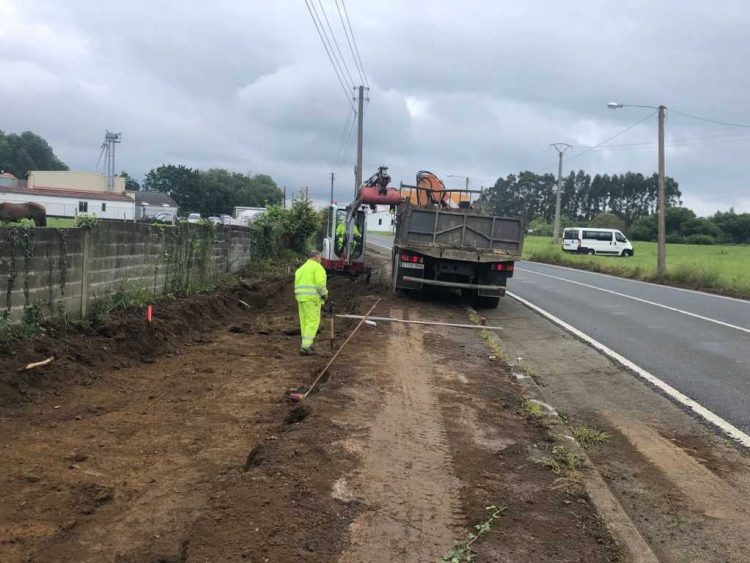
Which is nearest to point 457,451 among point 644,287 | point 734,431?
point 734,431

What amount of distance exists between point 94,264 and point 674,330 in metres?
10.3

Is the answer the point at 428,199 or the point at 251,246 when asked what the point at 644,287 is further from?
the point at 251,246

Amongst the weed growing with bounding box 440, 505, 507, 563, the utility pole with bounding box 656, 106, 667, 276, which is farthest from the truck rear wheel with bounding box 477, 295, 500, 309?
the utility pole with bounding box 656, 106, 667, 276

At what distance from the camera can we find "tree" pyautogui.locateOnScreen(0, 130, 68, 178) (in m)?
108

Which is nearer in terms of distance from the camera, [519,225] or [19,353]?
Answer: [19,353]

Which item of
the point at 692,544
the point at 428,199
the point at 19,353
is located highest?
the point at 428,199

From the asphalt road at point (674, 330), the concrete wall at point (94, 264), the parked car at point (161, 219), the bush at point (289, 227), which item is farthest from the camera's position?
the bush at point (289, 227)

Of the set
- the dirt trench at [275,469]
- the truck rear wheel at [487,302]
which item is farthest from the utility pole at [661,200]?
the dirt trench at [275,469]

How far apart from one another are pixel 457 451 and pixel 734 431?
300 centimetres

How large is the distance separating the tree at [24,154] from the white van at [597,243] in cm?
9376

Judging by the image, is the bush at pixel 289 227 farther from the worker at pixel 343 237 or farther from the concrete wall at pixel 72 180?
the concrete wall at pixel 72 180

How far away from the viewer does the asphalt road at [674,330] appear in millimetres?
7746

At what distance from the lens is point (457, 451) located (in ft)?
16.7

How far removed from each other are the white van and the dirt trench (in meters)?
42.6
